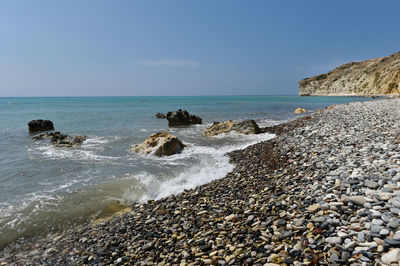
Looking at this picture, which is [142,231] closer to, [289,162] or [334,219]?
[334,219]

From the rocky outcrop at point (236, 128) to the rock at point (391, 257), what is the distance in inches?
702

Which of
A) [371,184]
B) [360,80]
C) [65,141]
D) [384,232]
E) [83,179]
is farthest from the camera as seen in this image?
[360,80]

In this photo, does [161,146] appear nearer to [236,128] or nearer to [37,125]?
[236,128]

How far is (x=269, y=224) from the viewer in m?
4.66

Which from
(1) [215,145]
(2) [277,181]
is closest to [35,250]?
(2) [277,181]

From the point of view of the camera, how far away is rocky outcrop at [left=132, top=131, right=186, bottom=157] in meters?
15.3

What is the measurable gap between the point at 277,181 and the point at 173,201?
3484mm

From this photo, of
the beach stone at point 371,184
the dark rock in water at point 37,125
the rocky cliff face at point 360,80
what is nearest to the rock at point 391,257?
the beach stone at point 371,184

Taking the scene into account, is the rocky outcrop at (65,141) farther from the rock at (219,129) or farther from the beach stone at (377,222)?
the beach stone at (377,222)

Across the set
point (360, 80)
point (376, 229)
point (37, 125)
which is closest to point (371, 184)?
point (376, 229)

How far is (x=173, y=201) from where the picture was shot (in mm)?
7562

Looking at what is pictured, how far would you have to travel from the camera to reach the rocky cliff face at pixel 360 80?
80.8 m

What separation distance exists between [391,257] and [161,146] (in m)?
13.4

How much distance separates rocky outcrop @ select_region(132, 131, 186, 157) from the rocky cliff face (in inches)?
3457
